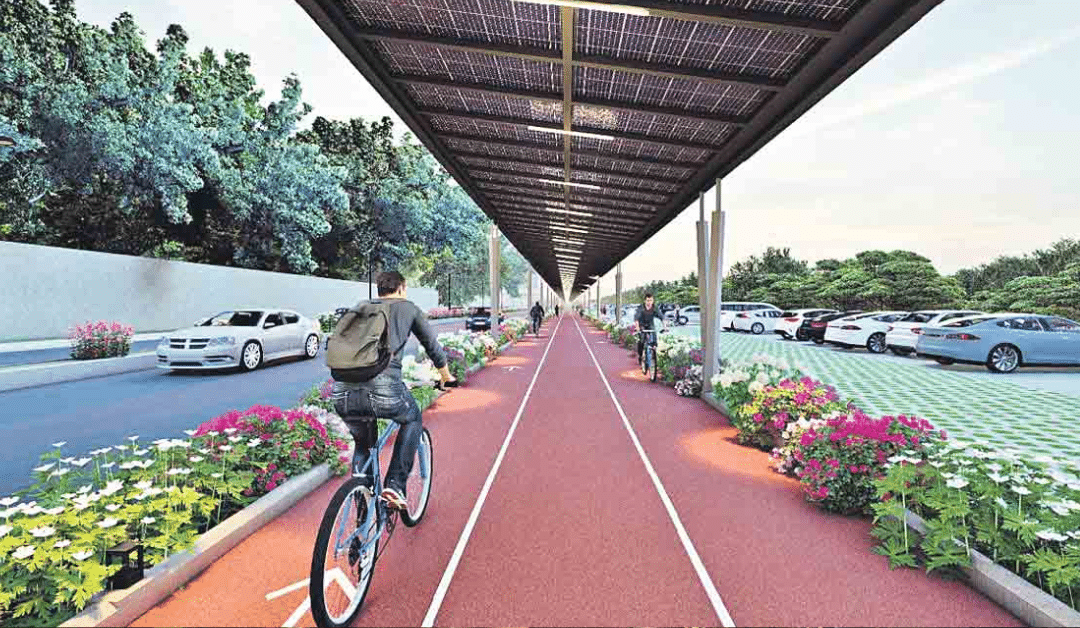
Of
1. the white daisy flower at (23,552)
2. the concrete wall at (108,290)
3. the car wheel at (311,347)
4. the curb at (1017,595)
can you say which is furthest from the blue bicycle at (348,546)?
the concrete wall at (108,290)

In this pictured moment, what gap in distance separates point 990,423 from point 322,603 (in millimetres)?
9152

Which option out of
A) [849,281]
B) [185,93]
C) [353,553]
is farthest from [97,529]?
[849,281]

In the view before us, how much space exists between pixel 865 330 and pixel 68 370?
23.3 meters

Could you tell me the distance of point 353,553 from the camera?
121 inches

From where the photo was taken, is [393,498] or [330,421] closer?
[393,498]

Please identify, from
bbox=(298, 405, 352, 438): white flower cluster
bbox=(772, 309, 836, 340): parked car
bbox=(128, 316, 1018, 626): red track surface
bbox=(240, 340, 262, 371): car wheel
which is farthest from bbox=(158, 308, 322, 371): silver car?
bbox=(772, 309, 836, 340): parked car

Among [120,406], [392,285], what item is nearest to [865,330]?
[392,285]

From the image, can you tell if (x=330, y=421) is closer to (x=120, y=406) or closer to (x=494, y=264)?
(x=120, y=406)

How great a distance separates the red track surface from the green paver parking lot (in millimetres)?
3738

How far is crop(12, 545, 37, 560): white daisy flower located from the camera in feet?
8.71

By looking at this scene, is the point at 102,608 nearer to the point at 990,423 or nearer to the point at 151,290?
the point at 990,423

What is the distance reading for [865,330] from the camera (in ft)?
62.5

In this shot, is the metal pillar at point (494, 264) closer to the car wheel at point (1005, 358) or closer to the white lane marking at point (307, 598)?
the car wheel at point (1005, 358)

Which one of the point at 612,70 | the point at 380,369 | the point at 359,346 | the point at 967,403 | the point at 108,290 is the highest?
the point at 612,70
